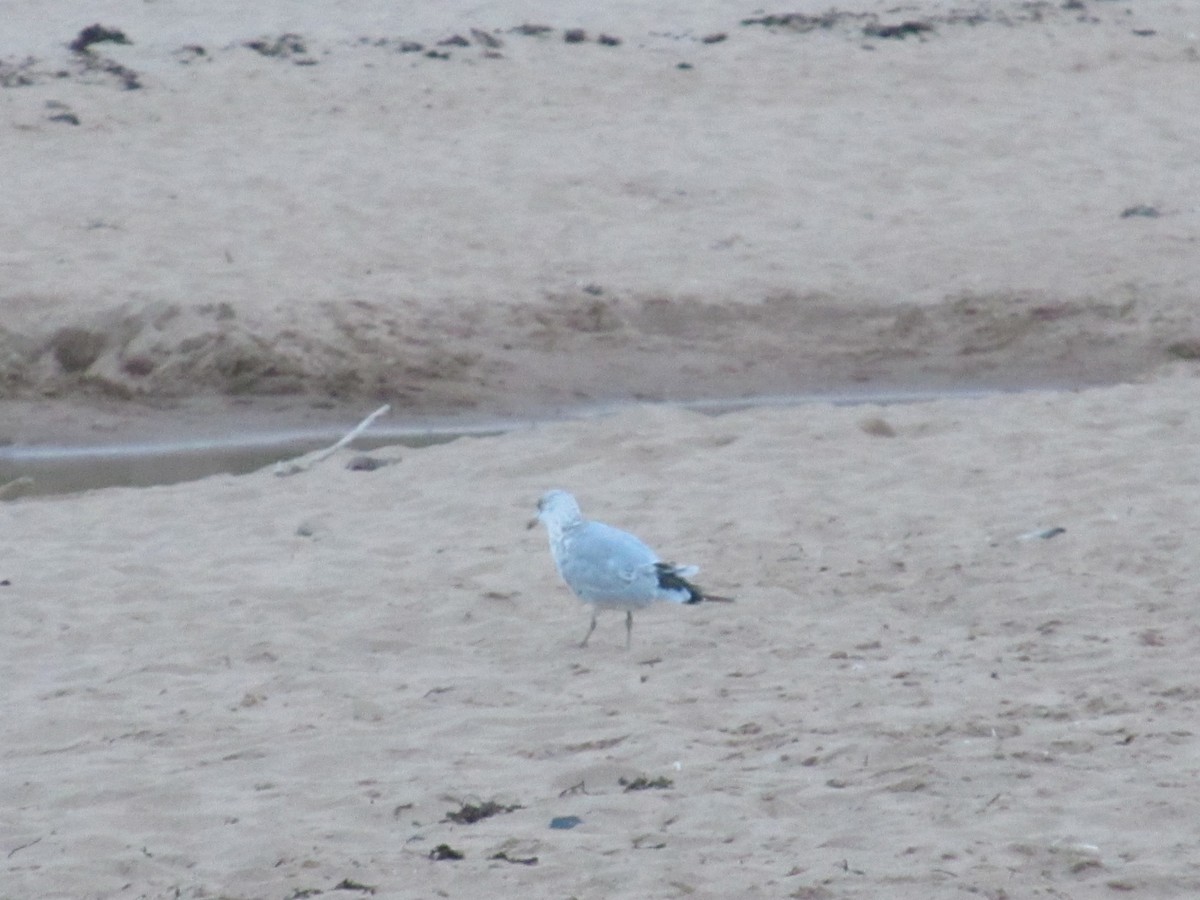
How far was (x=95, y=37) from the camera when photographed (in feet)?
41.3

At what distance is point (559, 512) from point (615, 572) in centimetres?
40

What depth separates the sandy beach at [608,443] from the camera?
380 cm

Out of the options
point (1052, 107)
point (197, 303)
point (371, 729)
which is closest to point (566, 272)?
point (197, 303)

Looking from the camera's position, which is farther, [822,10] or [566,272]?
[822,10]

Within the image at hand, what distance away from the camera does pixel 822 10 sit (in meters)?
13.9

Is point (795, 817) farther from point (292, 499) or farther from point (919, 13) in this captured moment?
point (919, 13)

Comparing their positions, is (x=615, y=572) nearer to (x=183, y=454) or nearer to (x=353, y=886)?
(x=353, y=886)

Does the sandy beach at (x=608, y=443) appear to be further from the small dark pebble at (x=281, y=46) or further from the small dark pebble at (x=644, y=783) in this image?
the small dark pebble at (x=281, y=46)

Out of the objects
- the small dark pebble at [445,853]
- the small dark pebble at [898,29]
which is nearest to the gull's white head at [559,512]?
the small dark pebble at [445,853]

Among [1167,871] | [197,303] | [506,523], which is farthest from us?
[197,303]

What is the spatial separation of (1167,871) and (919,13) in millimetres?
11273

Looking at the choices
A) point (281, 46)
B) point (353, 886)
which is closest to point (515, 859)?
point (353, 886)

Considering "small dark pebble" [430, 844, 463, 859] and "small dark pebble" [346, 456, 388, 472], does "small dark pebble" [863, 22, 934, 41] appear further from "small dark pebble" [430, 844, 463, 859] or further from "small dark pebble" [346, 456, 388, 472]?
"small dark pebble" [430, 844, 463, 859]

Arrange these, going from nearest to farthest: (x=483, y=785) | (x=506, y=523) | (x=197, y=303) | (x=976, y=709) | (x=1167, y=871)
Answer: (x=1167, y=871) < (x=483, y=785) < (x=976, y=709) < (x=506, y=523) < (x=197, y=303)
